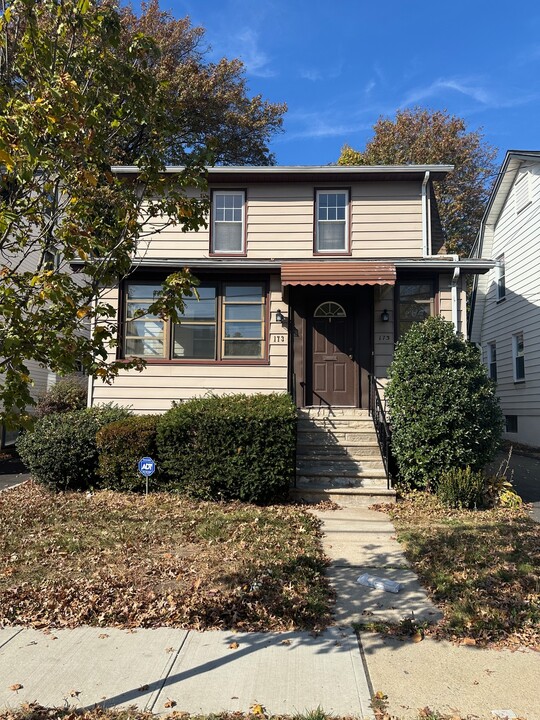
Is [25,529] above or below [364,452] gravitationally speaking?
below

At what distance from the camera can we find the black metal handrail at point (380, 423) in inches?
341

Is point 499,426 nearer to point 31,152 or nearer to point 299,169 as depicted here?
point 299,169

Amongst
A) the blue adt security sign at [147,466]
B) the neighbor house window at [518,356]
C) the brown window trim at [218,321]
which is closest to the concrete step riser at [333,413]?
the brown window trim at [218,321]

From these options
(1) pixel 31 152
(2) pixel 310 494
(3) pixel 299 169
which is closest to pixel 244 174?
(3) pixel 299 169

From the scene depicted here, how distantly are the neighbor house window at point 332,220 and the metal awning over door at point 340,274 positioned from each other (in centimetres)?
143

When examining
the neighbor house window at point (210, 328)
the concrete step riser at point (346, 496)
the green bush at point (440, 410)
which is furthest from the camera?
the neighbor house window at point (210, 328)

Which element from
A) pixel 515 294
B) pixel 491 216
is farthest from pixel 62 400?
pixel 491 216

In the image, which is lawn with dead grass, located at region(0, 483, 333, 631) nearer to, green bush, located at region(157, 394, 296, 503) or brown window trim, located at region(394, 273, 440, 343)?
green bush, located at region(157, 394, 296, 503)

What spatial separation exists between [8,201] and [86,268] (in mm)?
708

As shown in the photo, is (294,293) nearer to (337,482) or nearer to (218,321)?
(218,321)

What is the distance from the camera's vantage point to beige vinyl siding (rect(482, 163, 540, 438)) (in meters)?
15.5

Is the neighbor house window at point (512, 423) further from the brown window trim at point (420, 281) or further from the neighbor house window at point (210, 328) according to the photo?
the neighbor house window at point (210, 328)

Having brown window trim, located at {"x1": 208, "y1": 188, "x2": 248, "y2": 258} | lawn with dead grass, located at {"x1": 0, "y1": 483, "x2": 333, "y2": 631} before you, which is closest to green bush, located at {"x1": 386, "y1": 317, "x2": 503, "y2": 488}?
lawn with dead grass, located at {"x1": 0, "y1": 483, "x2": 333, "y2": 631}

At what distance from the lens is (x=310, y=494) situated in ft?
27.4
